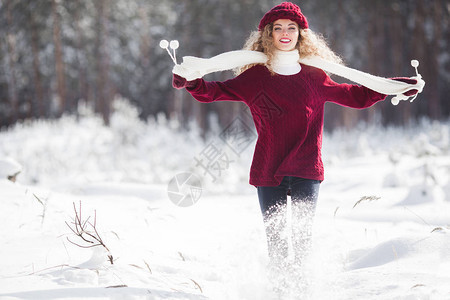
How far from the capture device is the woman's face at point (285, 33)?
2.56 m

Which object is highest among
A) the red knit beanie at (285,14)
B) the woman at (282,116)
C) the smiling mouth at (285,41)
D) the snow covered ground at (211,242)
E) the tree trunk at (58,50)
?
the tree trunk at (58,50)

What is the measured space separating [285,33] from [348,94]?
62 centimetres

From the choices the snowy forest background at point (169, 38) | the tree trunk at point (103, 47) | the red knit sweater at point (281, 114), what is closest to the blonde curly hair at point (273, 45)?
the red knit sweater at point (281, 114)

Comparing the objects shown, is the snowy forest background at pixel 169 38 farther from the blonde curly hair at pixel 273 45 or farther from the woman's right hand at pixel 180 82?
the woman's right hand at pixel 180 82

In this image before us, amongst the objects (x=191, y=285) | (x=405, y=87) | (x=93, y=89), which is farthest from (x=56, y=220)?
(x=93, y=89)

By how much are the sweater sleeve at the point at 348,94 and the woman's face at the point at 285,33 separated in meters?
0.33

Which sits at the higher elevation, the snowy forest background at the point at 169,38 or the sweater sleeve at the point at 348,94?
the snowy forest background at the point at 169,38

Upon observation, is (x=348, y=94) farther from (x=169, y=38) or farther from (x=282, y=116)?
(x=169, y=38)

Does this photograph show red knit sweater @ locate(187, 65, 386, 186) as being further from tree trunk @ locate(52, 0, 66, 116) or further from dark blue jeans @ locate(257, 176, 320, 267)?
tree trunk @ locate(52, 0, 66, 116)

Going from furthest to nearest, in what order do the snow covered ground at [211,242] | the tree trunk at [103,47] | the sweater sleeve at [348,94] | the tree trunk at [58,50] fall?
the tree trunk at [103,47], the tree trunk at [58,50], the sweater sleeve at [348,94], the snow covered ground at [211,242]

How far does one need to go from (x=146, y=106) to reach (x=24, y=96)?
6271mm

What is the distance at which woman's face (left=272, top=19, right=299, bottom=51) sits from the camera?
256 cm

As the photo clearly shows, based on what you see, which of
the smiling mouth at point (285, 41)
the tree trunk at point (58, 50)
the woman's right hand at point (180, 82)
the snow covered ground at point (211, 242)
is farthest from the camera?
the tree trunk at point (58, 50)

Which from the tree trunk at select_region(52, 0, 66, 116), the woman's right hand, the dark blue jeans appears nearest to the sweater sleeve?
the dark blue jeans
